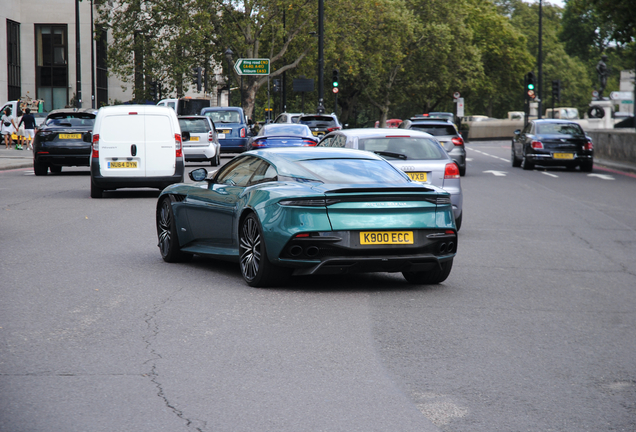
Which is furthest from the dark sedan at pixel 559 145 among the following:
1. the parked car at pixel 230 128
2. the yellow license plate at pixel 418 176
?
the yellow license plate at pixel 418 176

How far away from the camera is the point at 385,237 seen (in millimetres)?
8242

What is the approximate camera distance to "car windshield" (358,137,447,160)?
44.9 feet

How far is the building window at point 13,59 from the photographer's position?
6084cm

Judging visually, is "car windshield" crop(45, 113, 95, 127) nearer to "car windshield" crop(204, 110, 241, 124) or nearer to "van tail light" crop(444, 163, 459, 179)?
"car windshield" crop(204, 110, 241, 124)

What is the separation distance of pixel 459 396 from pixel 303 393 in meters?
0.81

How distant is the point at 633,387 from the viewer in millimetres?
5402

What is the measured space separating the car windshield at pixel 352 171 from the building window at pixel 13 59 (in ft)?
181

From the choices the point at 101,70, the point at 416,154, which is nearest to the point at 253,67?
the point at 101,70

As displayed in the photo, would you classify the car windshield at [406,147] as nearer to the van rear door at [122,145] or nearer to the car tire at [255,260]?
the car tire at [255,260]

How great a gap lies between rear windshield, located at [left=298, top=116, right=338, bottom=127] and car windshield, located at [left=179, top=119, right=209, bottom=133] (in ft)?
35.6

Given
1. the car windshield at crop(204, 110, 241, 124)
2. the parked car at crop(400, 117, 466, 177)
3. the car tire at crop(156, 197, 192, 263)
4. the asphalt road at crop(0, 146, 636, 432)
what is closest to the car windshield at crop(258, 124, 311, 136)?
the parked car at crop(400, 117, 466, 177)

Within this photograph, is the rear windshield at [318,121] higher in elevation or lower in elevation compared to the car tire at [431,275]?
higher

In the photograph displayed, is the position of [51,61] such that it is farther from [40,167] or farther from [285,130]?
[285,130]

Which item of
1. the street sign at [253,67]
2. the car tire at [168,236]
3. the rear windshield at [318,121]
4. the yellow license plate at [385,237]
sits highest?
the street sign at [253,67]
